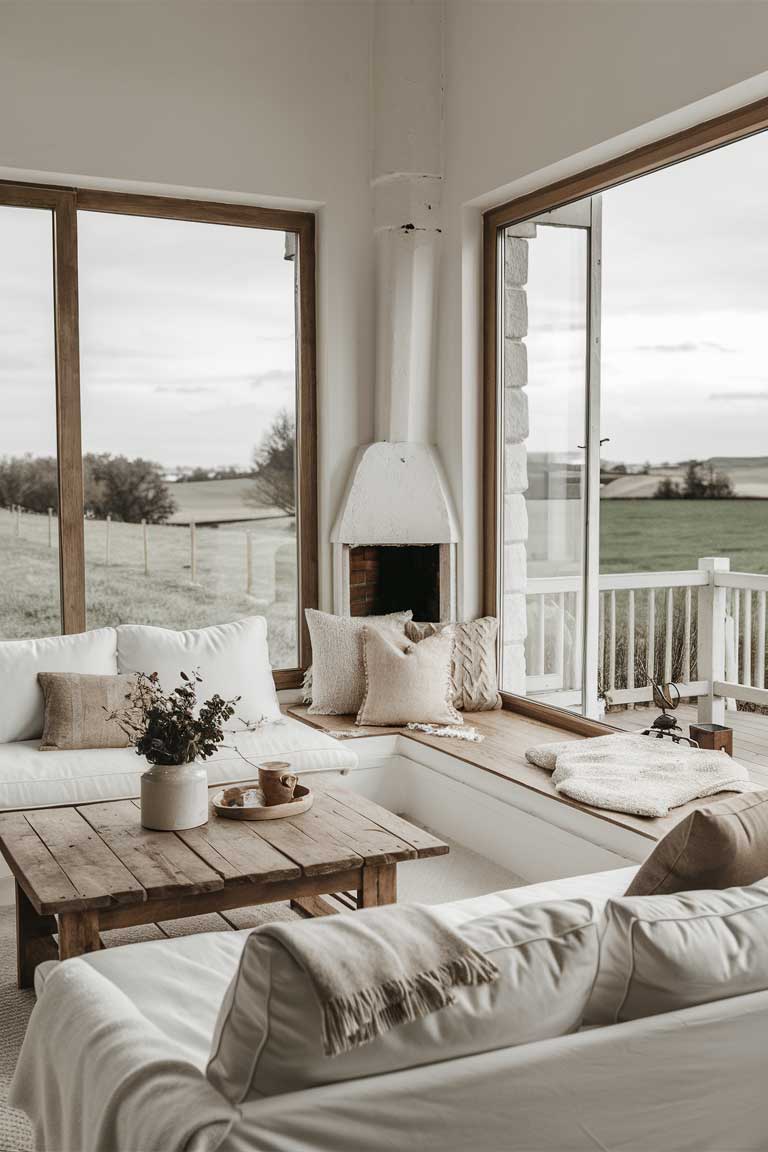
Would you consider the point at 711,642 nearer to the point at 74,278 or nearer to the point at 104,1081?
the point at 74,278

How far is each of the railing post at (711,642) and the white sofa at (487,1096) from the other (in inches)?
103

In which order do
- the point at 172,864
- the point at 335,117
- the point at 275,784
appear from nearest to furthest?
Answer: the point at 172,864, the point at 275,784, the point at 335,117

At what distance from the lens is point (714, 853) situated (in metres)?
1.91

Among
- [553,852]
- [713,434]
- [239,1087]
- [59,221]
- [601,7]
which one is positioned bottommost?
[553,852]

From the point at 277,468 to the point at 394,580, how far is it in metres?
0.82

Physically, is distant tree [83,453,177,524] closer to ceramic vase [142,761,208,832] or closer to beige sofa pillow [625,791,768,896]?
ceramic vase [142,761,208,832]

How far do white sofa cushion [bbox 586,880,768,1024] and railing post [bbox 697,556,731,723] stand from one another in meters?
2.56

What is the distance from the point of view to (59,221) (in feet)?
15.5

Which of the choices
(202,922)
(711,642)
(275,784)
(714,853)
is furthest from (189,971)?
(711,642)

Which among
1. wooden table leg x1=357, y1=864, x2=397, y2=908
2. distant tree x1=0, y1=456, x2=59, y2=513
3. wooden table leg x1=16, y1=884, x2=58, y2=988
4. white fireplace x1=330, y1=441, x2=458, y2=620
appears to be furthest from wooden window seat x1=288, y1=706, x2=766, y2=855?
wooden table leg x1=16, y1=884, x2=58, y2=988

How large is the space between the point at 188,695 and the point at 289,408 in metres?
2.55

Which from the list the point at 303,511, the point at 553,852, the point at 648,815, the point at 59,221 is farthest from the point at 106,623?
the point at 648,815

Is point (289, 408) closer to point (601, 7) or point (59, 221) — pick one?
point (59, 221)

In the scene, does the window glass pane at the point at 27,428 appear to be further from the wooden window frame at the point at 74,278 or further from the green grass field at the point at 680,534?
the green grass field at the point at 680,534
